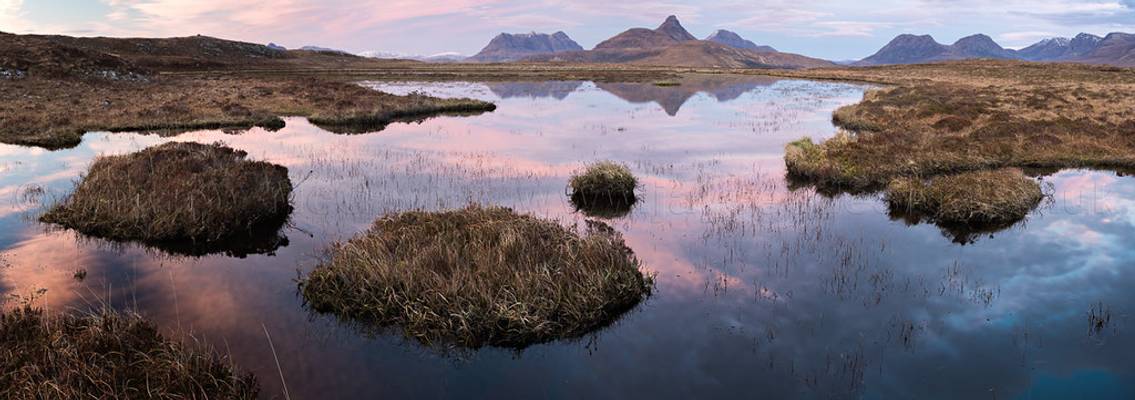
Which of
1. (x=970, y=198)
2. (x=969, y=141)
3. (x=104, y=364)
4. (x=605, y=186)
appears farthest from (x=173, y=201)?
(x=969, y=141)

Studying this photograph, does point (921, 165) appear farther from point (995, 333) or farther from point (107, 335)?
point (107, 335)

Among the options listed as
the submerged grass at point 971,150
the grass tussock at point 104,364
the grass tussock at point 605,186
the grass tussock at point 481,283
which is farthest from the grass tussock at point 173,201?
the submerged grass at point 971,150

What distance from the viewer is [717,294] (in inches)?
590

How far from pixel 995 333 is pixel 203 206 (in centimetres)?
2151

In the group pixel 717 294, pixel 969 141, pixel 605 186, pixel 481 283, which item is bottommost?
pixel 717 294

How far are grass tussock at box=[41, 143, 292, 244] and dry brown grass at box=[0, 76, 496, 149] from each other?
1865 cm

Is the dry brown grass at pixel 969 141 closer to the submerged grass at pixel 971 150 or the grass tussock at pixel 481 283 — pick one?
the submerged grass at pixel 971 150

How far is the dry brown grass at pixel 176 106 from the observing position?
4068 centimetres

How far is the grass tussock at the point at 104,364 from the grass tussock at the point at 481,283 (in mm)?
3214

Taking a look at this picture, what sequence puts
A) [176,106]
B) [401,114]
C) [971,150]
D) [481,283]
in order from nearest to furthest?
[481,283] < [971,150] < [176,106] < [401,114]

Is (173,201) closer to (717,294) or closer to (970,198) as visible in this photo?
(717,294)

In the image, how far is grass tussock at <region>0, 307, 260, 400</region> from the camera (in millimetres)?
9172

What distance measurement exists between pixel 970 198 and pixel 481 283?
1781 cm

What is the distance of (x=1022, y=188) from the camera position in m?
23.0
